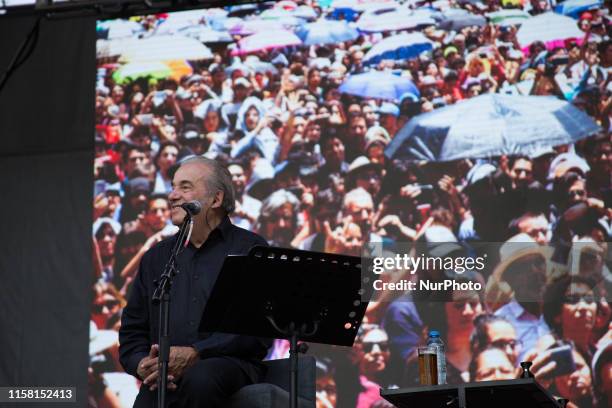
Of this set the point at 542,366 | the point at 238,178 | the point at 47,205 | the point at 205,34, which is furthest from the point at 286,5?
the point at 542,366

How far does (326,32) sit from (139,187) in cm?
150

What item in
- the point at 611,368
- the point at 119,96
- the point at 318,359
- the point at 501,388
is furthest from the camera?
the point at 119,96

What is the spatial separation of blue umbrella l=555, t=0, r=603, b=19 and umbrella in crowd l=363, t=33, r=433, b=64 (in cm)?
80

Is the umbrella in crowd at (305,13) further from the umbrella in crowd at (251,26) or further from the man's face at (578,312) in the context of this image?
the man's face at (578,312)

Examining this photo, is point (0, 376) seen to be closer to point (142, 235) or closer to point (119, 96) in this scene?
point (142, 235)

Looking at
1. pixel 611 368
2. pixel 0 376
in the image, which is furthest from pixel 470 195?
pixel 0 376

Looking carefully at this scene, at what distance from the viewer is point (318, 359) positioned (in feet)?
19.1

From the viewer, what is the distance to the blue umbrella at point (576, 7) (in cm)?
601

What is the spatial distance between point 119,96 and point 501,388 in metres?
3.69

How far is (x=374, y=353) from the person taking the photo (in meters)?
5.75

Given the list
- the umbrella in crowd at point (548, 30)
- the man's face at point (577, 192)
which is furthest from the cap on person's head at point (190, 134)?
the man's face at point (577, 192)

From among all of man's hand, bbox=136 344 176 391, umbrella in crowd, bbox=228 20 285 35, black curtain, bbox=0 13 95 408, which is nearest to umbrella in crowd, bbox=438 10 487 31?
umbrella in crowd, bbox=228 20 285 35

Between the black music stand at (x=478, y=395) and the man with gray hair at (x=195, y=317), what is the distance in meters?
0.64

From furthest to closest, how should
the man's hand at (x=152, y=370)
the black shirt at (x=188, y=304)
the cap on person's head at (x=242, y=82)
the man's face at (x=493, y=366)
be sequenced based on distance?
the cap on person's head at (x=242, y=82) < the man's face at (x=493, y=366) < the black shirt at (x=188, y=304) < the man's hand at (x=152, y=370)
